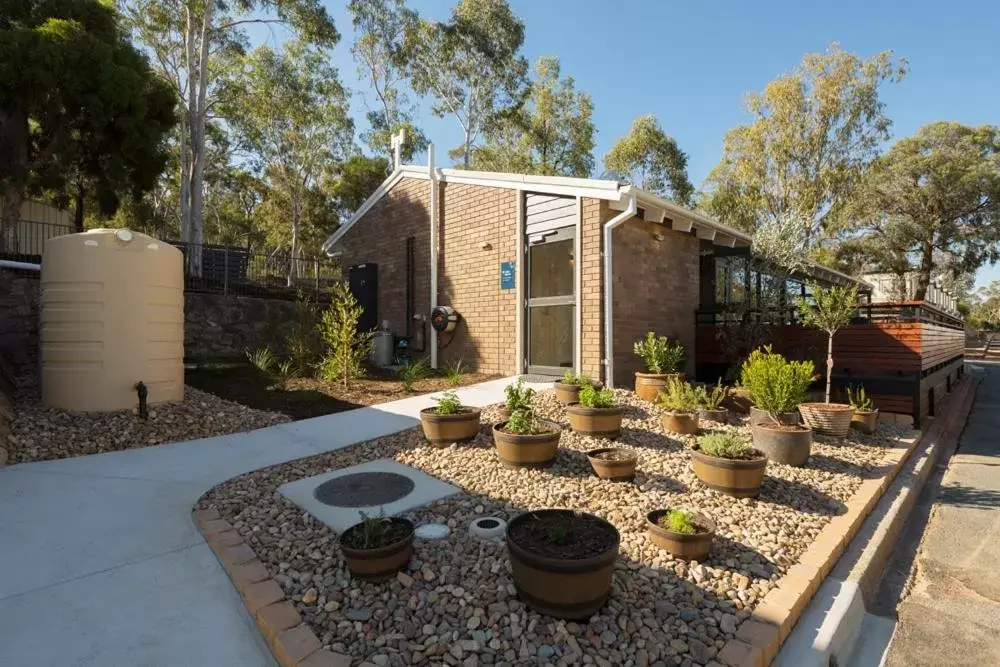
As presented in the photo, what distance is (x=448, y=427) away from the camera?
174 inches

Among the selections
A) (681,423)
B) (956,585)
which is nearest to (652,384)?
(681,423)

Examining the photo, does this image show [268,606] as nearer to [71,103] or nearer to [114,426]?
[114,426]

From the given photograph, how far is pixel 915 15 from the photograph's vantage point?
24.3ft

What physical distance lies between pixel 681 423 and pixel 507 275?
4.04m

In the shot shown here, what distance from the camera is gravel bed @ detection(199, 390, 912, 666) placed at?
1982 mm

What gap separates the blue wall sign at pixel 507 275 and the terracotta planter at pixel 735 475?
494cm

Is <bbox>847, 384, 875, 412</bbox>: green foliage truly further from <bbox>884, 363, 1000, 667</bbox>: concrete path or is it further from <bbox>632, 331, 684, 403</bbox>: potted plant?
<bbox>632, 331, 684, 403</bbox>: potted plant

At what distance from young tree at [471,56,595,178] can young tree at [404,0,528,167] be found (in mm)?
801

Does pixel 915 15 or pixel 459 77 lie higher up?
pixel 459 77

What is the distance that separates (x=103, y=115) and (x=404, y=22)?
13.5 meters

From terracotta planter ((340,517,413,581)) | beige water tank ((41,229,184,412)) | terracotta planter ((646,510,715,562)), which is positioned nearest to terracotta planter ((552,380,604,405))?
terracotta planter ((646,510,715,562))

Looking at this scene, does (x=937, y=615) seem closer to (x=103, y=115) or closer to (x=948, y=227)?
(x=103, y=115)

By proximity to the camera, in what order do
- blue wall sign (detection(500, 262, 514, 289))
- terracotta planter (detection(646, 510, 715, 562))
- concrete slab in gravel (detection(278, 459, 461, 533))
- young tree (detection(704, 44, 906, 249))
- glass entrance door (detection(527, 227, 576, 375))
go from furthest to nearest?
young tree (detection(704, 44, 906, 249))
blue wall sign (detection(500, 262, 514, 289))
glass entrance door (detection(527, 227, 576, 375))
concrete slab in gravel (detection(278, 459, 461, 533))
terracotta planter (detection(646, 510, 715, 562))

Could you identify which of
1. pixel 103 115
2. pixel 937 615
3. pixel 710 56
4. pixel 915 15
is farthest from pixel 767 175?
pixel 103 115
